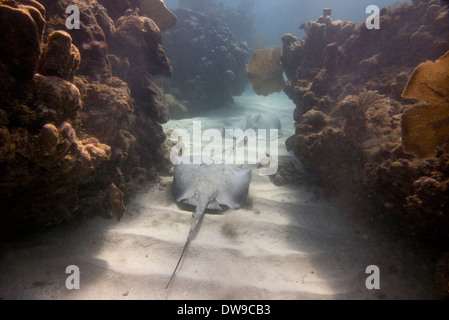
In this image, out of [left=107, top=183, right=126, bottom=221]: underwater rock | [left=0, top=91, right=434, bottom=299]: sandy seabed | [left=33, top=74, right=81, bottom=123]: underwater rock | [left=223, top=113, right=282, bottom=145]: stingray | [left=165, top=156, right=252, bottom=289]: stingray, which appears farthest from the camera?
[left=223, top=113, right=282, bottom=145]: stingray

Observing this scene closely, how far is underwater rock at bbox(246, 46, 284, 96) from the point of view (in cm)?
775

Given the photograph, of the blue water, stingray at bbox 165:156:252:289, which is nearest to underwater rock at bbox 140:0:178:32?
stingray at bbox 165:156:252:289

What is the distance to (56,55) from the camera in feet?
6.80

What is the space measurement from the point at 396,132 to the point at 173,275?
371 cm

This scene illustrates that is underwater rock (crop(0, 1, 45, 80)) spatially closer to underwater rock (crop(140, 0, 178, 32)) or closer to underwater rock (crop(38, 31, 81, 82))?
underwater rock (crop(38, 31, 81, 82))

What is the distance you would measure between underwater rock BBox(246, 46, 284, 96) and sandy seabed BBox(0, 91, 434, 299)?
571cm

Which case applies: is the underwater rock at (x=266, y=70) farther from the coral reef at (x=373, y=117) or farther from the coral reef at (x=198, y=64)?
the coral reef at (x=198, y=64)

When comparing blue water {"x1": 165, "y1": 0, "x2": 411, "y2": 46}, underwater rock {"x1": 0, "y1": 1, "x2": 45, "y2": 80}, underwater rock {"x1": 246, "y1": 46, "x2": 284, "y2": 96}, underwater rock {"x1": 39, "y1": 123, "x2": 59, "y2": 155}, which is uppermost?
blue water {"x1": 165, "y1": 0, "x2": 411, "y2": 46}

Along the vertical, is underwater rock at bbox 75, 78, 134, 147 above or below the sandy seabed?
above

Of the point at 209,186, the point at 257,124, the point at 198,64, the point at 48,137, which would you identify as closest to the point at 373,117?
the point at 209,186

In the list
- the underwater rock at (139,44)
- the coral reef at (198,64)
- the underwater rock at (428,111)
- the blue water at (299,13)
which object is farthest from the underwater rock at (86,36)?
the blue water at (299,13)

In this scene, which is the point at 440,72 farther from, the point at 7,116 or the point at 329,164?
the point at 7,116

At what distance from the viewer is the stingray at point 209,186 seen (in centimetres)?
378
